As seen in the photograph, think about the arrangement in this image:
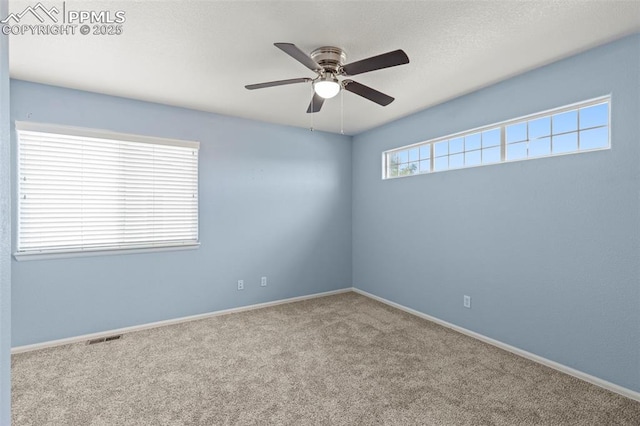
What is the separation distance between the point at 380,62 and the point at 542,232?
6.78 ft

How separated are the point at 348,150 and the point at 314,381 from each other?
3.56 meters

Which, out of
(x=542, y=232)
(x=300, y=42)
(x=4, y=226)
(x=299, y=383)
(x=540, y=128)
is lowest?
(x=299, y=383)

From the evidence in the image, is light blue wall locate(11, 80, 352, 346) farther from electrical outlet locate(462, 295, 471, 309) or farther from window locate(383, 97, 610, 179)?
electrical outlet locate(462, 295, 471, 309)

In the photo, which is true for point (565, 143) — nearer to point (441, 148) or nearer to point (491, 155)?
point (491, 155)

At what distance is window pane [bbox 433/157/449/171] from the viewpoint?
3598mm

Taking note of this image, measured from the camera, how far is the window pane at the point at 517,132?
2850 millimetres

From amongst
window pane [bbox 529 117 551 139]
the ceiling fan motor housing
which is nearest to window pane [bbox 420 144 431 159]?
window pane [bbox 529 117 551 139]

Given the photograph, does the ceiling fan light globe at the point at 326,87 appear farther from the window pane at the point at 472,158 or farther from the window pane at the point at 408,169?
the window pane at the point at 408,169

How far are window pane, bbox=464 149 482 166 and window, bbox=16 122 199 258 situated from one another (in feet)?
10.4

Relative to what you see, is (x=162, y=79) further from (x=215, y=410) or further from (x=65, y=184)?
(x=215, y=410)

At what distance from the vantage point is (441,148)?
3662mm

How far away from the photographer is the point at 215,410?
6.74 ft

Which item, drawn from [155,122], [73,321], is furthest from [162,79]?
[73,321]

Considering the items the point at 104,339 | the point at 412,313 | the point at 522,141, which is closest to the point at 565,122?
the point at 522,141
